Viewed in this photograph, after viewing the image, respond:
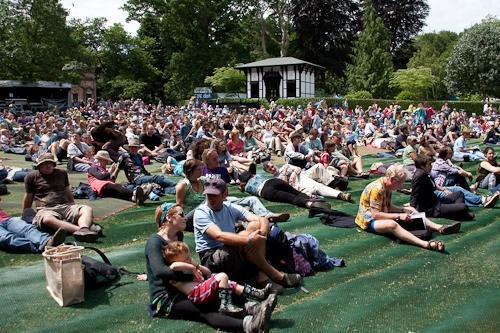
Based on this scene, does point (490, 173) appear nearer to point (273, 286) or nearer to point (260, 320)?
point (273, 286)

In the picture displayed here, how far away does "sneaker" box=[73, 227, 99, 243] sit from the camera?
5859 millimetres

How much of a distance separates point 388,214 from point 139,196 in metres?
3.85

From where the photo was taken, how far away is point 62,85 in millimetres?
36938

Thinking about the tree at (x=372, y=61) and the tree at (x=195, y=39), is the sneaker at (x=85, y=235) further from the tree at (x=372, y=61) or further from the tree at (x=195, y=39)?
the tree at (x=195, y=39)

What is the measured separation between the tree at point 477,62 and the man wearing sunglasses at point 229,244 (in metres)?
35.6

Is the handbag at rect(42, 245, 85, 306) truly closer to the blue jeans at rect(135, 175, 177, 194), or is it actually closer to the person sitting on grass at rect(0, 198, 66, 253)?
the person sitting on grass at rect(0, 198, 66, 253)

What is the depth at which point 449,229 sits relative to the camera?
6598 mm

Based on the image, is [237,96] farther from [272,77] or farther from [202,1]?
[202,1]

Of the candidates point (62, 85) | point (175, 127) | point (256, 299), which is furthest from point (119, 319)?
point (62, 85)

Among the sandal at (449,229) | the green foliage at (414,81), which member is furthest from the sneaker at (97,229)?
the green foliage at (414,81)

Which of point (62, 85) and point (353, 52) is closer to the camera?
point (62, 85)

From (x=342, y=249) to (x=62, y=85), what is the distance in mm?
35116

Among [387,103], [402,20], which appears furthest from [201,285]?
[402,20]

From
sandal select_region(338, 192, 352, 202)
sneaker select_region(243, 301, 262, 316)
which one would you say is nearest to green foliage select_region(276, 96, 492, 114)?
sandal select_region(338, 192, 352, 202)
